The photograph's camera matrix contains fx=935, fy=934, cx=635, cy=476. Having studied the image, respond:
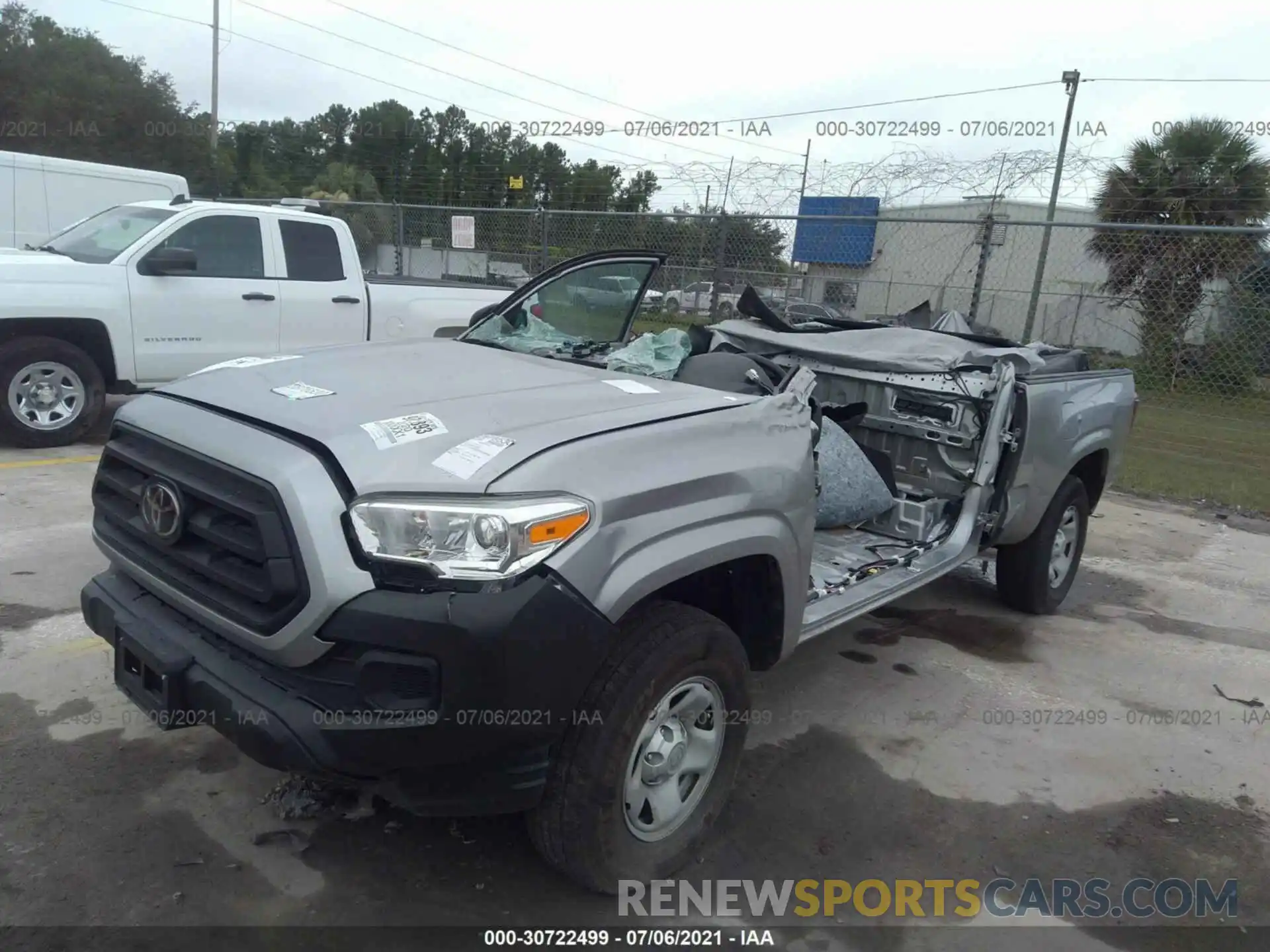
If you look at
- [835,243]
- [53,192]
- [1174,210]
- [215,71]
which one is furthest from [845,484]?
[215,71]

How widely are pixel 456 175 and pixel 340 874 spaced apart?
36.4m

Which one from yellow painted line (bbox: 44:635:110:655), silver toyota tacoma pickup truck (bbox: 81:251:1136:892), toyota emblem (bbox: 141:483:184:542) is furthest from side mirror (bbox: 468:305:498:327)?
yellow painted line (bbox: 44:635:110:655)

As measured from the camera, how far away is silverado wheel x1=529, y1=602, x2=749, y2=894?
242 cm

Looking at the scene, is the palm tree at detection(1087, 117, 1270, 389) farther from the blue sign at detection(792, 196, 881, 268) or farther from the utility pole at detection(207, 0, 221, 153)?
the utility pole at detection(207, 0, 221, 153)

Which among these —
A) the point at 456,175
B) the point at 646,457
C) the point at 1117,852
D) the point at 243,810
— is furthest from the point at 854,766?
the point at 456,175

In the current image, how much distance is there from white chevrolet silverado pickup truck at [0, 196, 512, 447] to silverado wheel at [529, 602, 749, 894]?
4440 millimetres

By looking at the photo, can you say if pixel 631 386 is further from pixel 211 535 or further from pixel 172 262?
pixel 172 262

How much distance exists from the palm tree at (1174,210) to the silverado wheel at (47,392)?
39.4 ft

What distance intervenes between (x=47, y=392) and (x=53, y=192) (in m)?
4.97

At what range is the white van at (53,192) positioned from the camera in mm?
10398

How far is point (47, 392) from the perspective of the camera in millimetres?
7055

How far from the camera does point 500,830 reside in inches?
117

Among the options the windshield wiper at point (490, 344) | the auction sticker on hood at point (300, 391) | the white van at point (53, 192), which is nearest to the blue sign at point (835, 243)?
the white van at point (53, 192)

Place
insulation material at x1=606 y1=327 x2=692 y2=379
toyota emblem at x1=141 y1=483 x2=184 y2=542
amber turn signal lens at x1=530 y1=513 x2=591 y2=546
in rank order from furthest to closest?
insulation material at x1=606 y1=327 x2=692 y2=379
toyota emblem at x1=141 y1=483 x2=184 y2=542
amber turn signal lens at x1=530 y1=513 x2=591 y2=546
